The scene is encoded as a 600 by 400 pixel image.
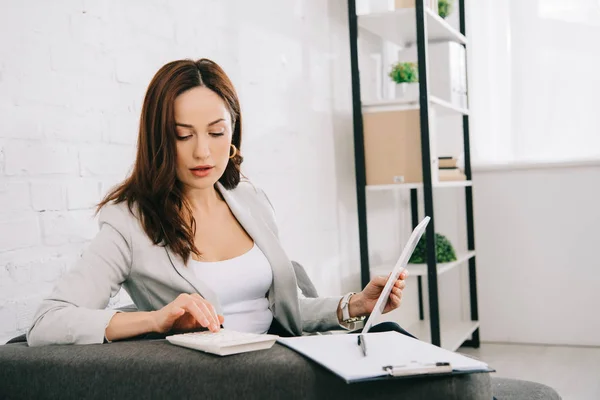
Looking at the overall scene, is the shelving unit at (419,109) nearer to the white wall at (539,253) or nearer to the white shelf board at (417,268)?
the white shelf board at (417,268)

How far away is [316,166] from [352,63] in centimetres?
50

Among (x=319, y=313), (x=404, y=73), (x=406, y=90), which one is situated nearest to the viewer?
(x=319, y=313)

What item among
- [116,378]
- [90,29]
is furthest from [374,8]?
[116,378]

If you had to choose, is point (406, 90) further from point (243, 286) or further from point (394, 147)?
point (243, 286)


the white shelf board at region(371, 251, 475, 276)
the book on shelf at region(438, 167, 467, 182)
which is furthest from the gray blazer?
the book on shelf at region(438, 167, 467, 182)

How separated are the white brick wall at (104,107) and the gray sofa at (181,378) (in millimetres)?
499

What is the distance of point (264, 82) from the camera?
9.21 ft

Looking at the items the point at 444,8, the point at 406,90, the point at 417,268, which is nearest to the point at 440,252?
the point at 417,268

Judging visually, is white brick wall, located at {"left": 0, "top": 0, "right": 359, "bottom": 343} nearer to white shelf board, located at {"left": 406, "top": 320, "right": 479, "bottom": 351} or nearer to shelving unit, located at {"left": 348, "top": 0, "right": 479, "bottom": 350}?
shelving unit, located at {"left": 348, "top": 0, "right": 479, "bottom": 350}

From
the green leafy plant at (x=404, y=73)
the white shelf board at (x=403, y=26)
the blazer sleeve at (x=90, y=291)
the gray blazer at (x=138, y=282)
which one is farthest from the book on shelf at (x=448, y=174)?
the blazer sleeve at (x=90, y=291)

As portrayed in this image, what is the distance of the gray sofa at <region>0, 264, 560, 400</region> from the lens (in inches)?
39.2

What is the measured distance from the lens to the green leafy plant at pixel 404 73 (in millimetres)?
3475

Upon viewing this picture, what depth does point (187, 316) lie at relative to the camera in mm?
1295

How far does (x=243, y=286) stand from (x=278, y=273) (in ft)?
0.30
